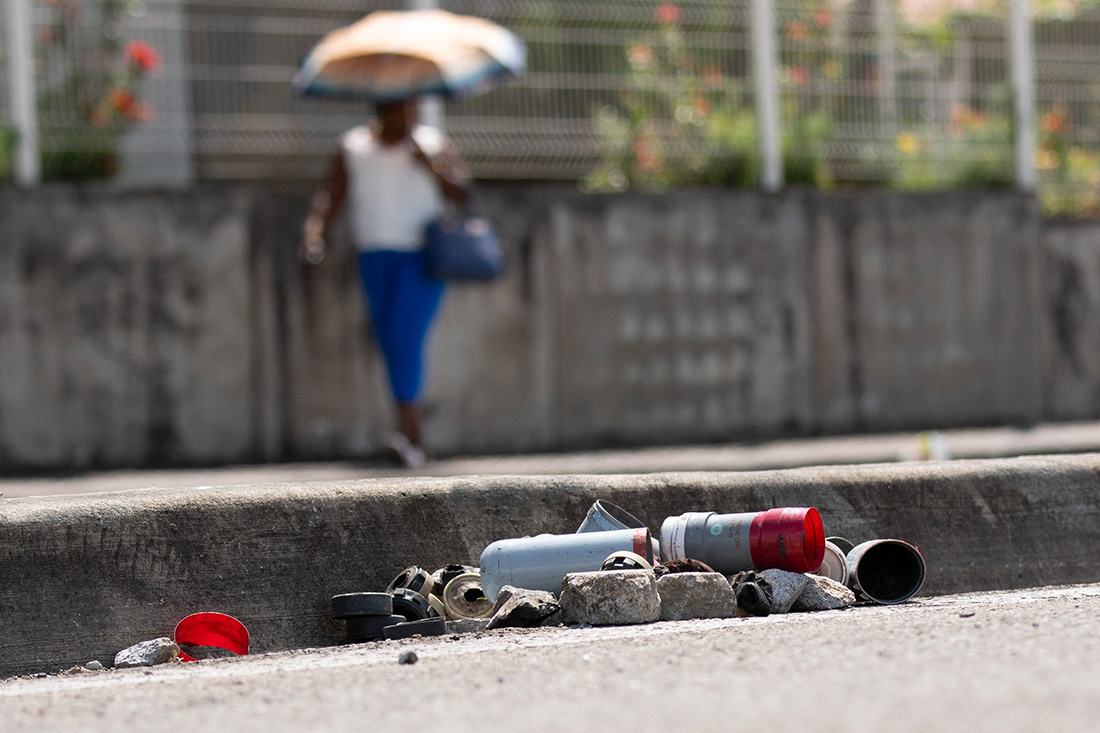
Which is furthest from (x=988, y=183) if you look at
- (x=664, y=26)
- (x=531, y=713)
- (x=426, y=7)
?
(x=531, y=713)

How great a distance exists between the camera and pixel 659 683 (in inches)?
119

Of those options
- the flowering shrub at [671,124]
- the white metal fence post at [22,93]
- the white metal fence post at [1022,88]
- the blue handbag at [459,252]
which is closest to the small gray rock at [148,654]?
the blue handbag at [459,252]

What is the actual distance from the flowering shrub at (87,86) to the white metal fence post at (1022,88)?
16.4ft

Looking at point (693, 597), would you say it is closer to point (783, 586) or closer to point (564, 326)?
point (783, 586)

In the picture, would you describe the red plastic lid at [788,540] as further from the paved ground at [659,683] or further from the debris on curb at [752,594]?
the paved ground at [659,683]

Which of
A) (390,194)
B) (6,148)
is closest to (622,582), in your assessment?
(390,194)

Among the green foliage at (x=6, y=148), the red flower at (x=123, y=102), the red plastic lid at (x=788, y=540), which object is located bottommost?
the red plastic lid at (x=788, y=540)

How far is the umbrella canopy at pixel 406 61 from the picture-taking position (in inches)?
270

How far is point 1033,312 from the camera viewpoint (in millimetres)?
9125

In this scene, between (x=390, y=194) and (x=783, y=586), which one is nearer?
(x=783, y=586)

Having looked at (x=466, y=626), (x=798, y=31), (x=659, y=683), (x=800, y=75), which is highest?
(x=798, y=31)

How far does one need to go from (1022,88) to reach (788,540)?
19.3 ft

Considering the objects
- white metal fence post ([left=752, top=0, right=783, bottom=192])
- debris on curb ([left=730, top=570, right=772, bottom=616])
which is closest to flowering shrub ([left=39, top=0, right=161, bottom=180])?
white metal fence post ([left=752, top=0, right=783, bottom=192])

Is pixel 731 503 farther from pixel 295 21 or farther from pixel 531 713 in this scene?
pixel 295 21
